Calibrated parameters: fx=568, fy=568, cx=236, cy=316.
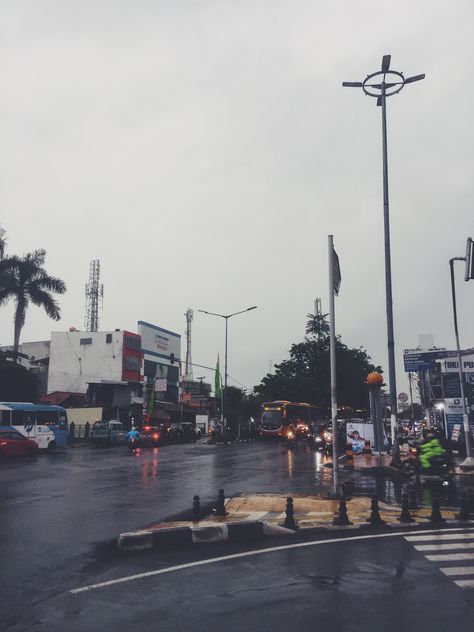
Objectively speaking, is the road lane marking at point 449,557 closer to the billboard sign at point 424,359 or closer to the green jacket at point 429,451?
the green jacket at point 429,451

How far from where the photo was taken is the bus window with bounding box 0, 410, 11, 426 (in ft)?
110

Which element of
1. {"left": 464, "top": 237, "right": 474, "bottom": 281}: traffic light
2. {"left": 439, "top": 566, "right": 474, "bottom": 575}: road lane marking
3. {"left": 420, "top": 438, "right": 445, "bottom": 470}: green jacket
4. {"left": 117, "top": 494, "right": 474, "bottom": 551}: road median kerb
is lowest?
{"left": 117, "top": 494, "right": 474, "bottom": 551}: road median kerb

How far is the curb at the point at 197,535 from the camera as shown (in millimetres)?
8812

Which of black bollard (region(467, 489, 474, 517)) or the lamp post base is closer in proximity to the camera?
black bollard (region(467, 489, 474, 517))

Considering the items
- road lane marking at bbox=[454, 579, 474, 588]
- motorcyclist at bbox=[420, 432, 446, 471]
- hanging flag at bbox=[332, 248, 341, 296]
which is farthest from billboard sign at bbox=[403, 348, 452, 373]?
road lane marking at bbox=[454, 579, 474, 588]

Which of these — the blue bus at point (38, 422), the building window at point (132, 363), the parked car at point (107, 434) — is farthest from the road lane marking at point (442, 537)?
the building window at point (132, 363)

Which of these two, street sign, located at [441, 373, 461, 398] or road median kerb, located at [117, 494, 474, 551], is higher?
street sign, located at [441, 373, 461, 398]

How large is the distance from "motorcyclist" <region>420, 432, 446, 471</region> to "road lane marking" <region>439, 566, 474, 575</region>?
759cm

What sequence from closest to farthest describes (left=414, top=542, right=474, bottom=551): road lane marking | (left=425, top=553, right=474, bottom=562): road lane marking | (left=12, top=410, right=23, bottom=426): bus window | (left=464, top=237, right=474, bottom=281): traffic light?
(left=425, top=553, right=474, bottom=562): road lane marking
(left=414, top=542, right=474, bottom=551): road lane marking
(left=464, top=237, right=474, bottom=281): traffic light
(left=12, top=410, right=23, bottom=426): bus window

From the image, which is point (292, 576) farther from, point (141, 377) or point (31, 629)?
point (141, 377)

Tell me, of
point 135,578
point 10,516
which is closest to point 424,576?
point 135,578

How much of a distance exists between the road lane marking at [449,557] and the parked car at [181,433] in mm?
41387

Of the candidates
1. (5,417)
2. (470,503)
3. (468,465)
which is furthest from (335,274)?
(5,417)

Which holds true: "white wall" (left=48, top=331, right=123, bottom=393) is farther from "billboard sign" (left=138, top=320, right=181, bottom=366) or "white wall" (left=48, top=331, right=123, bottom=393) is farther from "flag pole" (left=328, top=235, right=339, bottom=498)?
"flag pole" (left=328, top=235, right=339, bottom=498)
